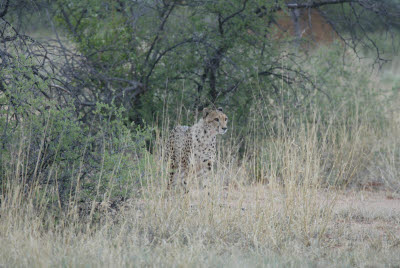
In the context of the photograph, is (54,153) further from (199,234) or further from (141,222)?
(199,234)

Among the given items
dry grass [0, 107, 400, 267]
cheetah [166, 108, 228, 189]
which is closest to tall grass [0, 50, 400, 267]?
dry grass [0, 107, 400, 267]

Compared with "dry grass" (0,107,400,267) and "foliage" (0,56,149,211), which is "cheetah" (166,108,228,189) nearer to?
"dry grass" (0,107,400,267)

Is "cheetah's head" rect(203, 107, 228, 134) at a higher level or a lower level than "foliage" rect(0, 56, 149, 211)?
higher

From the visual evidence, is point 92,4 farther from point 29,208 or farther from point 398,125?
point 398,125

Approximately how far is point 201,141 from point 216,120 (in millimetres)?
305

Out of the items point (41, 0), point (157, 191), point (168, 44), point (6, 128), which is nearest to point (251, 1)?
point (168, 44)

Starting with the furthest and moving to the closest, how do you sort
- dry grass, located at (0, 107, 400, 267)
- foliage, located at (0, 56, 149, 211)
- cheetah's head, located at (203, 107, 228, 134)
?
cheetah's head, located at (203, 107, 228, 134) < foliage, located at (0, 56, 149, 211) < dry grass, located at (0, 107, 400, 267)

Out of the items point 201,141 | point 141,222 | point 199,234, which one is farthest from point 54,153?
point 201,141

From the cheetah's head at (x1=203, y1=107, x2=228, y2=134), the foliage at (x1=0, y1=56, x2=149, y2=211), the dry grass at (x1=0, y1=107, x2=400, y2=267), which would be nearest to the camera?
the dry grass at (x1=0, y1=107, x2=400, y2=267)

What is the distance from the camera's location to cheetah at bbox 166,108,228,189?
624 centimetres

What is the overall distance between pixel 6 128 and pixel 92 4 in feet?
11.1

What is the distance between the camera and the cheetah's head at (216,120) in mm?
6180

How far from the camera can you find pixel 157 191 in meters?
5.18

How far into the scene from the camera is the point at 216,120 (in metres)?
6.28
